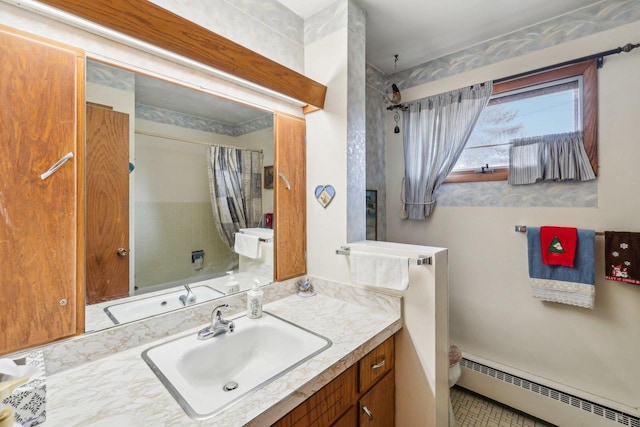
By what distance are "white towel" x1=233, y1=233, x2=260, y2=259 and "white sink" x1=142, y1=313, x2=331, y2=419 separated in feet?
1.05

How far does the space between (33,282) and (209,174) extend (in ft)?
2.32

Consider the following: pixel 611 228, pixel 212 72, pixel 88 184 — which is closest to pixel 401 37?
pixel 212 72

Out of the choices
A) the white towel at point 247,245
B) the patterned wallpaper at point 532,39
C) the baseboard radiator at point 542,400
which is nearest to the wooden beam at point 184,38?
the white towel at point 247,245

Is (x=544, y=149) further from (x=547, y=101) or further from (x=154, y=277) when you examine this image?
(x=154, y=277)

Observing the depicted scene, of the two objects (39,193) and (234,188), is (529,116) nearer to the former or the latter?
(234,188)

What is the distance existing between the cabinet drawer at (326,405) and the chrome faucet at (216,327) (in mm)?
474

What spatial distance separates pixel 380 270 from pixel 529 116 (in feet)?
4.91

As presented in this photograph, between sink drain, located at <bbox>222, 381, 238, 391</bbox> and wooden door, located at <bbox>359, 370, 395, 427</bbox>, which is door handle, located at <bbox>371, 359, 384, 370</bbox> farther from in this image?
sink drain, located at <bbox>222, 381, 238, 391</bbox>

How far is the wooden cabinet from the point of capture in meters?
0.84

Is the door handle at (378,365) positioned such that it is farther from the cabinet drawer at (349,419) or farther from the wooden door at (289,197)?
the wooden door at (289,197)

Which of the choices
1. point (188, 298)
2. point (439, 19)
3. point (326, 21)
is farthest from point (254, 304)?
point (439, 19)

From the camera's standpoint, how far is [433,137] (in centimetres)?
206

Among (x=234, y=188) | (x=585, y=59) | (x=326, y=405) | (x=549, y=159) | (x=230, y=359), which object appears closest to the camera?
(x=326, y=405)

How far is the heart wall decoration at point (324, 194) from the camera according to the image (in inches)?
Answer: 60.0
